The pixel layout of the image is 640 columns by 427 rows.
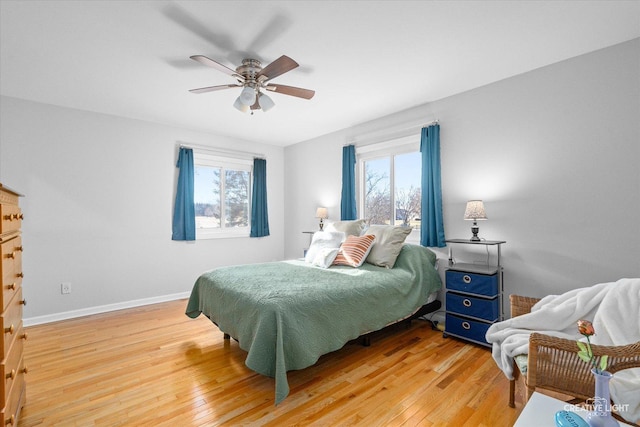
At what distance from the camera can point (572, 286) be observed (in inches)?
98.6

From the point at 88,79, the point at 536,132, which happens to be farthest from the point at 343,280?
the point at 88,79

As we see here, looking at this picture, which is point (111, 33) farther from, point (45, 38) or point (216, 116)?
point (216, 116)

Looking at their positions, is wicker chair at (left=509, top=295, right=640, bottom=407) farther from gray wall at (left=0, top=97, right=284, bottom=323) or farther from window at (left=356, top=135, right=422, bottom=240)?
gray wall at (left=0, top=97, right=284, bottom=323)

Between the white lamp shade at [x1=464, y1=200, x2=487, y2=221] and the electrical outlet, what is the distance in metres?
4.61

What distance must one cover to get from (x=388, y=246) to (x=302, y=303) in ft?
4.71

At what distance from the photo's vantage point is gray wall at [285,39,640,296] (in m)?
2.29

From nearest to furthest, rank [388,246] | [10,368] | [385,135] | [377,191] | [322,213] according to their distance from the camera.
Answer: [10,368]
[388,246]
[385,135]
[377,191]
[322,213]

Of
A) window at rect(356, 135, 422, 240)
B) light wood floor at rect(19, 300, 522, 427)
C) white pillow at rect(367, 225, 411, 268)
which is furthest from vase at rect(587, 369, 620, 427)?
window at rect(356, 135, 422, 240)

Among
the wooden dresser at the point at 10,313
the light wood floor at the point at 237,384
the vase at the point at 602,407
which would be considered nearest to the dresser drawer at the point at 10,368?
the wooden dresser at the point at 10,313

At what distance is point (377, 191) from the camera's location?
13.8 ft

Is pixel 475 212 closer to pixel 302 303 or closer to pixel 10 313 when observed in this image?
pixel 302 303

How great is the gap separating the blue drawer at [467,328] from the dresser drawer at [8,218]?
10.9ft

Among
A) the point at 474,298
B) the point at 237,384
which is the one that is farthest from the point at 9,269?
the point at 474,298

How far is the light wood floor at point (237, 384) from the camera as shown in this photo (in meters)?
1.80
